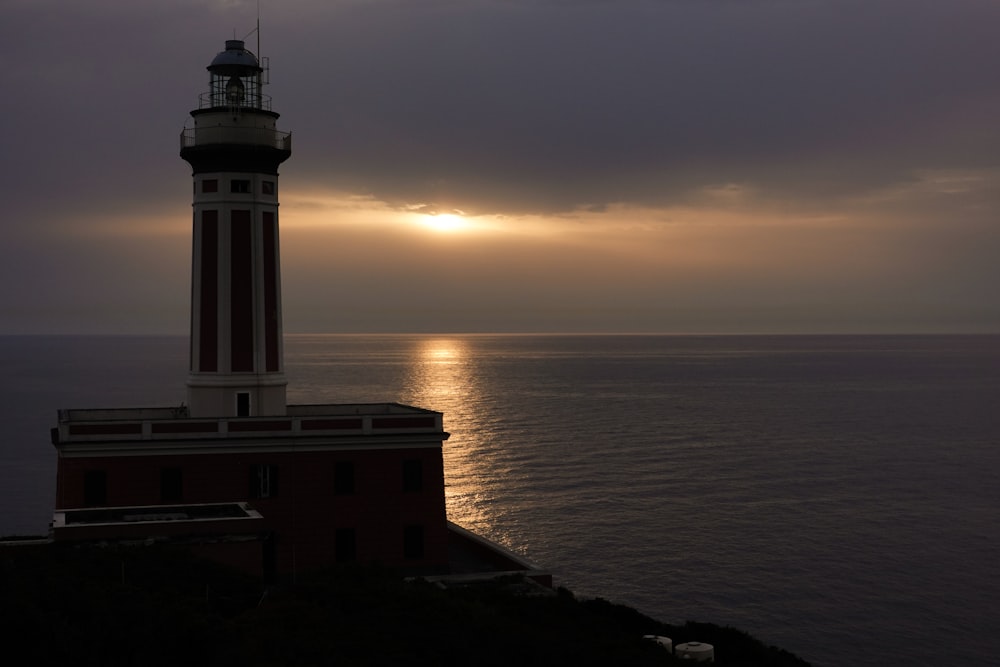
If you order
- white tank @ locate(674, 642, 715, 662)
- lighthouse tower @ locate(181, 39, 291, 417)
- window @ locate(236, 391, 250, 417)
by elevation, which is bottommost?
white tank @ locate(674, 642, 715, 662)

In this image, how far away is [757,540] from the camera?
2403 inches

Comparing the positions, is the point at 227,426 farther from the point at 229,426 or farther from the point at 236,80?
the point at 236,80

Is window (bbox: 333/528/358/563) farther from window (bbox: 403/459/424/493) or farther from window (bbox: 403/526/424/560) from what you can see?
window (bbox: 403/459/424/493)

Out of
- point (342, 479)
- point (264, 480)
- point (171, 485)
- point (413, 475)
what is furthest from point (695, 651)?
point (171, 485)

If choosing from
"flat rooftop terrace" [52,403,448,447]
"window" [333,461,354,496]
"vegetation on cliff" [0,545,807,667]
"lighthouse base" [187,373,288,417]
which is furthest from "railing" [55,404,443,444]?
"vegetation on cliff" [0,545,807,667]

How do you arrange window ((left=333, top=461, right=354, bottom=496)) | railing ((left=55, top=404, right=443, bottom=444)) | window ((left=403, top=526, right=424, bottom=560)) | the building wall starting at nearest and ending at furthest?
railing ((left=55, top=404, right=443, bottom=444)) → the building wall → window ((left=333, top=461, right=354, bottom=496)) → window ((left=403, top=526, right=424, bottom=560))

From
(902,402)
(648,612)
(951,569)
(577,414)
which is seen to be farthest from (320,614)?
(902,402)

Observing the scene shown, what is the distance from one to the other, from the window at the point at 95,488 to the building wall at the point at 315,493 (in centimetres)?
3

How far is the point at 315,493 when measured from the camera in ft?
119

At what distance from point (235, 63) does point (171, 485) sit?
15.9 meters

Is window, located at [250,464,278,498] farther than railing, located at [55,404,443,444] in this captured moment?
Yes

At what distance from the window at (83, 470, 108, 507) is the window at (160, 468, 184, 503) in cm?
175

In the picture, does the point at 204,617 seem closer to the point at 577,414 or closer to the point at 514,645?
the point at 514,645

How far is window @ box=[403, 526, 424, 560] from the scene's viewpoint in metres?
37.0
